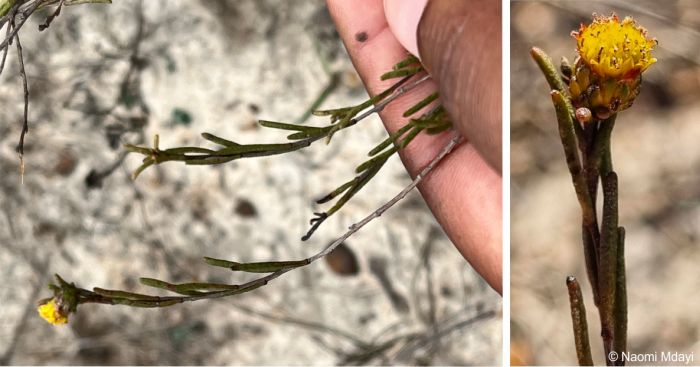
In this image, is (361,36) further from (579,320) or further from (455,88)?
(579,320)

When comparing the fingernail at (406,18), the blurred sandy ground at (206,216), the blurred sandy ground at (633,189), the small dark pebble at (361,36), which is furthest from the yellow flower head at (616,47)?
the blurred sandy ground at (206,216)

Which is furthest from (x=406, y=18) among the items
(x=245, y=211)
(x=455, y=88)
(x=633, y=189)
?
(x=245, y=211)

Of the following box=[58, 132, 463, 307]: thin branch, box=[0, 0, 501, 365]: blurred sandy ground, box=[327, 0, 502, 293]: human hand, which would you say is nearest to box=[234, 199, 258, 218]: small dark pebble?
box=[0, 0, 501, 365]: blurred sandy ground

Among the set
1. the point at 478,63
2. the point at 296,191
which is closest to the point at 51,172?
the point at 296,191

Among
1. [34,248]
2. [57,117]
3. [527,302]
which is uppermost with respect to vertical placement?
[57,117]

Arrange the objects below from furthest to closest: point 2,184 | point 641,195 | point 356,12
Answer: point 2,184 < point 356,12 < point 641,195

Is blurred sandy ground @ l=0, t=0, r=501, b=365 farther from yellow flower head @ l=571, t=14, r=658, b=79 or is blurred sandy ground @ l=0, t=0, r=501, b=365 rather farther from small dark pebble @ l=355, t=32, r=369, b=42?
yellow flower head @ l=571, t=14, r=658, b=79

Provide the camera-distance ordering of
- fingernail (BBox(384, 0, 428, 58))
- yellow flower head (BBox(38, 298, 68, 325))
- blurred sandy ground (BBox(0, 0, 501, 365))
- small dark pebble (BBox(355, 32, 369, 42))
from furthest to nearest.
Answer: blurred sandy ground (BBox(0, 0, 501, 365)), small dark pebble (BBox(355, 32, 369, 42)), fingernail (BBox(384, 0, 428, 58)), yellow flower head (BBox(38, 298, 68, 325))

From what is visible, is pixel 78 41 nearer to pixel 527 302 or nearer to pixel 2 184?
pixel 2 184
